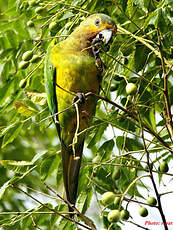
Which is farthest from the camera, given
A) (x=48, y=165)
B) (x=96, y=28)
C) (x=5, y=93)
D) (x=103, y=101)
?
(x=5, y=93)

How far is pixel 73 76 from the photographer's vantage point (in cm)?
227

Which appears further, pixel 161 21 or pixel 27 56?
pixel 27 56

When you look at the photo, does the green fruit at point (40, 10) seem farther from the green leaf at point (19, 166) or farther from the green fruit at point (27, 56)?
the green leaf at point (19, 166)

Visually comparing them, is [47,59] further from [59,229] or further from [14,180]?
[59,229]

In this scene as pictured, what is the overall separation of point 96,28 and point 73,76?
42cm

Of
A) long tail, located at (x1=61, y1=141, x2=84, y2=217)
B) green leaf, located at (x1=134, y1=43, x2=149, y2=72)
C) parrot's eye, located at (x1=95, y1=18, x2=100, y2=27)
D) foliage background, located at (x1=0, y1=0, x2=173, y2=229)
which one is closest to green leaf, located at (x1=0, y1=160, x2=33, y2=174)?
foliage background, located at (x1=0, y1=0, x2=173, y2=229)

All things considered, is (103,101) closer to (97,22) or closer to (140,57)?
(140,57)

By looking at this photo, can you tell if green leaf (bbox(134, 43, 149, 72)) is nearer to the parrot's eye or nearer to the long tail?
A: the parrot's eye

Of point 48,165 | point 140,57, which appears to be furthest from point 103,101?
point 48,165

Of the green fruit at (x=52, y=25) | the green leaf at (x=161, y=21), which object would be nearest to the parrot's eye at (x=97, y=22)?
the green fruit at (x=52, y=25)

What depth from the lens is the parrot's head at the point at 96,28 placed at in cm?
226

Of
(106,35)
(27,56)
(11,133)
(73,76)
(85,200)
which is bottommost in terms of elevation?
(85,200)

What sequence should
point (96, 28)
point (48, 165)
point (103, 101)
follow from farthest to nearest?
point (96, 28) < point (48, 165) < point (103, 101)

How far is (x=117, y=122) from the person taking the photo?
225 centimetres
